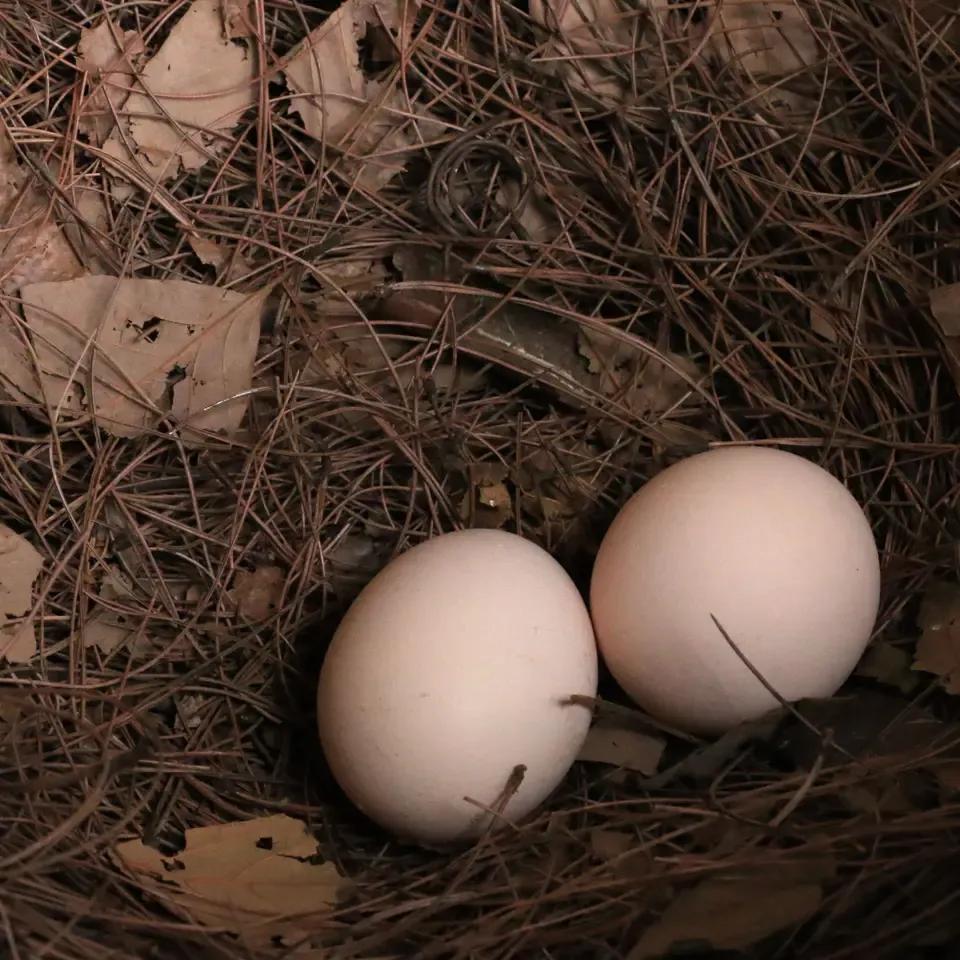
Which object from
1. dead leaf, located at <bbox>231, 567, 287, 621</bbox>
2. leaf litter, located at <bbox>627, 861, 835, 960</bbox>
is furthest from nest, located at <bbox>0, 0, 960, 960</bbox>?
leaf litter, located at <bbox>627, 861, 835, 960</bbox>

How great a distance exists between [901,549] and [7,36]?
135 cm

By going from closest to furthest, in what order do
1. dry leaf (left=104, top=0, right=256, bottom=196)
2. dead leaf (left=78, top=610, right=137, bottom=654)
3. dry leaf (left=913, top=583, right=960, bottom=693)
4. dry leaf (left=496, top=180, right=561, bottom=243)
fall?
dry leaf (left=913, top=583, right=960, bottom=693) → dead leaf (left=78, top=610, right=137, bottom=654) → dry leaf (left=104, top=0, right=256, bottom=196) → dry leaf (left=496, top=180, right=561, bottom=243)

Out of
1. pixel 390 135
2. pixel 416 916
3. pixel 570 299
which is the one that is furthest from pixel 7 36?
pixel 416 916

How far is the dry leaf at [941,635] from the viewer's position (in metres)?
1.15

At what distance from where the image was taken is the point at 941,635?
3.88 ft

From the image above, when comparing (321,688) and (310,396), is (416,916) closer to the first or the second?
(321,688)

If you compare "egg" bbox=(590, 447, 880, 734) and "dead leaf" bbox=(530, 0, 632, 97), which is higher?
"dead leaf" bbox=(530, 0, 632, 97)

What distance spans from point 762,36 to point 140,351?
38.2 inches

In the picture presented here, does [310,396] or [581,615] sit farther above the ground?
[310,396]

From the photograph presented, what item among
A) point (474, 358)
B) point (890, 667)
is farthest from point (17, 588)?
point (890, 667)

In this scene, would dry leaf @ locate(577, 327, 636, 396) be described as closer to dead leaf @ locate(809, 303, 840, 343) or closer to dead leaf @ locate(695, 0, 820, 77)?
dead leaf @ locate(809, 303, 840, 343)

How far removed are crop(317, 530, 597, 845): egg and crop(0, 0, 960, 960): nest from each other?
6 cm

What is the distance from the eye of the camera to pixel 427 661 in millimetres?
1060

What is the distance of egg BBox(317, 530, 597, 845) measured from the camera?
1.05 m
